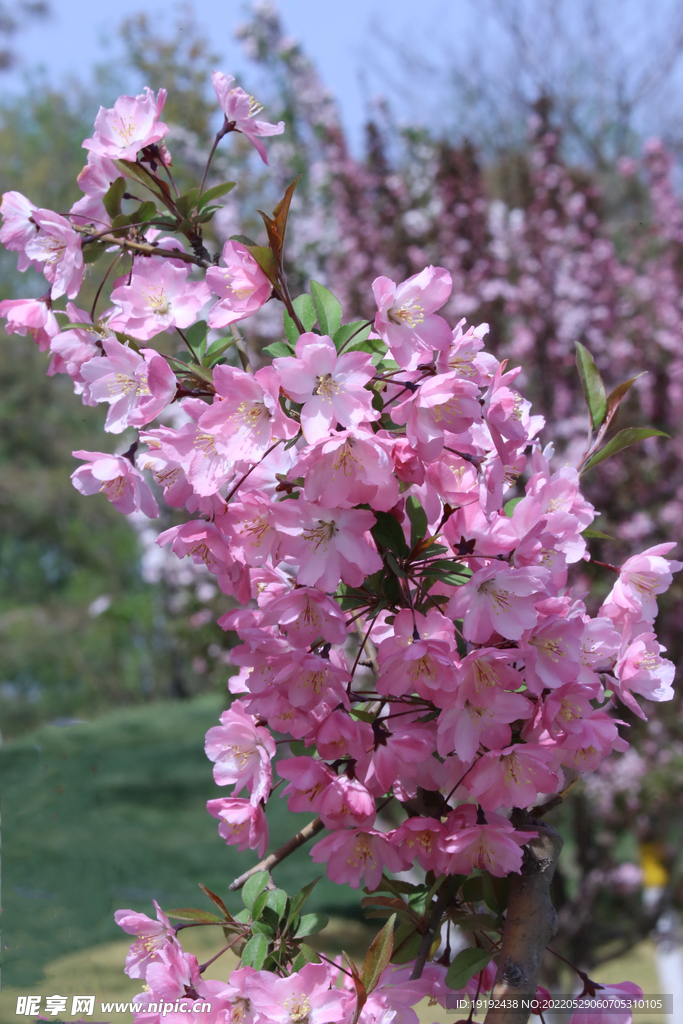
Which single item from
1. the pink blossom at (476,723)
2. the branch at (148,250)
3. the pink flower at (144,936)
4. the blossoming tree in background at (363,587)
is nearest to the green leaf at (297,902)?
the blossoming tree in background at (363,587)

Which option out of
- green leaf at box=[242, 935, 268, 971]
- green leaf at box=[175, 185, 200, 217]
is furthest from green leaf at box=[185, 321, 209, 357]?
green leaf at box=[242, 935, 268, 971]

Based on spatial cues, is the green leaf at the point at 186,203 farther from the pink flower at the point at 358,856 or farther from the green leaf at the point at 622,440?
the pink flower at the point at 358,856

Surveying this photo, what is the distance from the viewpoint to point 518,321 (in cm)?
422

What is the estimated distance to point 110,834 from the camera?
212 inches

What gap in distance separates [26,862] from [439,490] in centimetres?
196

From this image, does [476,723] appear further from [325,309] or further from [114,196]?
[114,196]

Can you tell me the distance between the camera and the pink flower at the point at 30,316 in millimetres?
872

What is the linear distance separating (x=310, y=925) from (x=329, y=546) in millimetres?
416

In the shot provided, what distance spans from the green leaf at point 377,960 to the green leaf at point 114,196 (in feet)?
2.51

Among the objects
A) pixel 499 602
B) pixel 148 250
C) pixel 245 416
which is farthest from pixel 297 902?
pixel 148 250

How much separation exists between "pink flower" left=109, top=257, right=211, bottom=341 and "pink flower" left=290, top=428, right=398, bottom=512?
0.90 ft

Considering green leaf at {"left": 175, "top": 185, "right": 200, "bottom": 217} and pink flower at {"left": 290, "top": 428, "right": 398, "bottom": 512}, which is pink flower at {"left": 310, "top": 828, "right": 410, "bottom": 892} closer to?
pink flower at {"left": 290, "top": 428, "right": 398, "bottom": 512}

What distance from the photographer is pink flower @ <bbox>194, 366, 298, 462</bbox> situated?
0.65m

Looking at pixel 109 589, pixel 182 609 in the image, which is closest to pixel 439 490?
pixel 182 609
